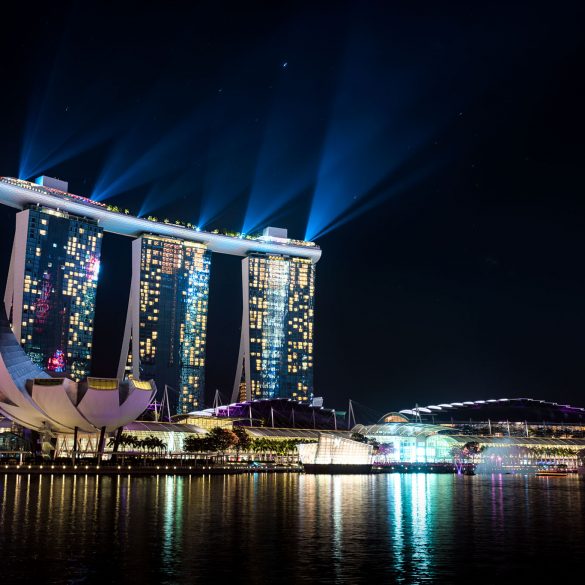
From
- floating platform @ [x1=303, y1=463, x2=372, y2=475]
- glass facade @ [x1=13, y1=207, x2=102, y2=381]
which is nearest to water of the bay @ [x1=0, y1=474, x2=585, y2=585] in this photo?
floating platform @ [x1=303, y1=463, x2=372, y2=475]

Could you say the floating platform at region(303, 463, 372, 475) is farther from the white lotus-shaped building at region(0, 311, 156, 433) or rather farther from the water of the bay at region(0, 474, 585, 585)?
the water of the bay at region(0, 474, 585, 585)

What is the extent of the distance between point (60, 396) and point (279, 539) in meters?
76.0

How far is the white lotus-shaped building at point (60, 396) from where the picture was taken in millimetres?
103938

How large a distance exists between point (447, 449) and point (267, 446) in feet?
163

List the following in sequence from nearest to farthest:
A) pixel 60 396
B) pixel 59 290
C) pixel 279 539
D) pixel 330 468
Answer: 1. pixel 279 539
2. pixel 60 396
3. pixel 330 468
4. pixel 59 290

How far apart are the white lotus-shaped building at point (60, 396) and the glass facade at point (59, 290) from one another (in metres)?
65.0

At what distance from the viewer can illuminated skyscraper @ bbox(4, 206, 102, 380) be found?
17325 centimetres

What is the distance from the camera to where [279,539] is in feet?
114

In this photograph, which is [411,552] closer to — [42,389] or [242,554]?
[242,554]

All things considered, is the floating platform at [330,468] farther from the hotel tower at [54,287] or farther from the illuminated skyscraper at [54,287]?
the illuminated skyscraper at [54,287]

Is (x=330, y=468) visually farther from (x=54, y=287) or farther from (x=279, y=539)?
(x=279, y=539)

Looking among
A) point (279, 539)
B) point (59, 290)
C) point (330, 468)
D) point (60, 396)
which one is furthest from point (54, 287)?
point (279, 539)

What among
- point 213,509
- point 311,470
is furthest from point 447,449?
point 213,509

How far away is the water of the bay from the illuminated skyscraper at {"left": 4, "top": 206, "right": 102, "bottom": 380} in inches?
4689
